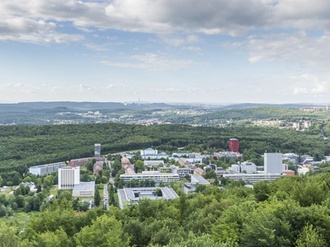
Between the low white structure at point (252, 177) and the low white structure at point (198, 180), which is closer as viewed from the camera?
the low white structure at point (198, 180)

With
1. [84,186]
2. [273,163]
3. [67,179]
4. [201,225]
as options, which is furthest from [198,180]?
[201,225]


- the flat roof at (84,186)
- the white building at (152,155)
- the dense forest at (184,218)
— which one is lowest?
the flat roof at (84,186)

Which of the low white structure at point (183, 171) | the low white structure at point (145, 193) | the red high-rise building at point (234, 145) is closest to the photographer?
the low white structure at point (145, 193)

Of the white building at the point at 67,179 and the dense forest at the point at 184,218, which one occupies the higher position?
the dense forest at the point at 184,218

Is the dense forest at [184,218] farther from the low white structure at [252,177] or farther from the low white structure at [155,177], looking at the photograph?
the low white structure at [252,177]

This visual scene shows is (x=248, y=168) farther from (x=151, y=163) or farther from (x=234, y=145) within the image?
(x=234, y=145)

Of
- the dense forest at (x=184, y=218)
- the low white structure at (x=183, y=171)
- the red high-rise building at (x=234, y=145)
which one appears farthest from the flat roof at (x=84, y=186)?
the red high-rise building at (x=234, y=145)

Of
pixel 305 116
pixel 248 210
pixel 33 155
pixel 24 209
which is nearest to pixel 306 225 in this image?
pixel 248 210

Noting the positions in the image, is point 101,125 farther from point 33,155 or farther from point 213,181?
point 213,181
